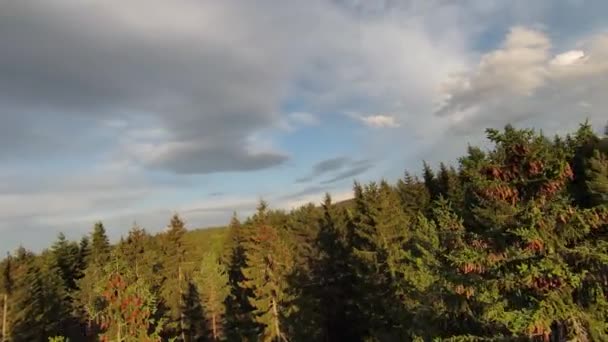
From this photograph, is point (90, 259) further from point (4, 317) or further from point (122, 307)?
point (122, 307)

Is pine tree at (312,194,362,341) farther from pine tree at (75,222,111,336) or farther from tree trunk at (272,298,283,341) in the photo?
pine tree at (75,222,111,336)

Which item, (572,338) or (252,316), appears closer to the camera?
(572,338)

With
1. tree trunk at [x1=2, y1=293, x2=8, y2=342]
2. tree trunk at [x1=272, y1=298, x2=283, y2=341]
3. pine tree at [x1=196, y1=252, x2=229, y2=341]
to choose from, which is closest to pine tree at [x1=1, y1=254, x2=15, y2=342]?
tree trunk at [x1=2, y1=293, x2=8, y2=342]

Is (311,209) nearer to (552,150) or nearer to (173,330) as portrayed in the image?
(173,330)

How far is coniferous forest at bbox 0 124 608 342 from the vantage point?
49.4 ft

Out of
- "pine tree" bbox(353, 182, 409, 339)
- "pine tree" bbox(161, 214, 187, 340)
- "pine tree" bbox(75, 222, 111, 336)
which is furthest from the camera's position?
"pine tree" bbox(75, 222, 111, 336)

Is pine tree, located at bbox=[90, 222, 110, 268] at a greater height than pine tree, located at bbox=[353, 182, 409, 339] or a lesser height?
greater

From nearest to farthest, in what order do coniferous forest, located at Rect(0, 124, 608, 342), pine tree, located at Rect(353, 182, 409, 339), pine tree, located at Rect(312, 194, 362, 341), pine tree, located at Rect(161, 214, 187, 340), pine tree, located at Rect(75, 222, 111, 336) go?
coniferous forest, located at Rect(0, 124, 608, 342) < pine tree, located at Rect(353, 182, 409, 339) < pine tree, located at Rect(312, 194, 362, 341) < pine tree, located at Rect(161, 214, 187, 340) < pine tree, located at Rect(75, 222, 111, 336)

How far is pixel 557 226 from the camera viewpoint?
49.9 ft

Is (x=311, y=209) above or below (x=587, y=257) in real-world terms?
above

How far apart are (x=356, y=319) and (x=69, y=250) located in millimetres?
61188

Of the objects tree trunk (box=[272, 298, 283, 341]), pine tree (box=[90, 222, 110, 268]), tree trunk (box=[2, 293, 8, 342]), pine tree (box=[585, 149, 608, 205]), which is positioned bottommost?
tree trunk (box=[272, 298, 283, 341])

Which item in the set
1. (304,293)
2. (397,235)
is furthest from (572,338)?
(304,293)

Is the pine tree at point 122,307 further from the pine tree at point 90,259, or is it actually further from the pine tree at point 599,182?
the pine tree at point 90,259
